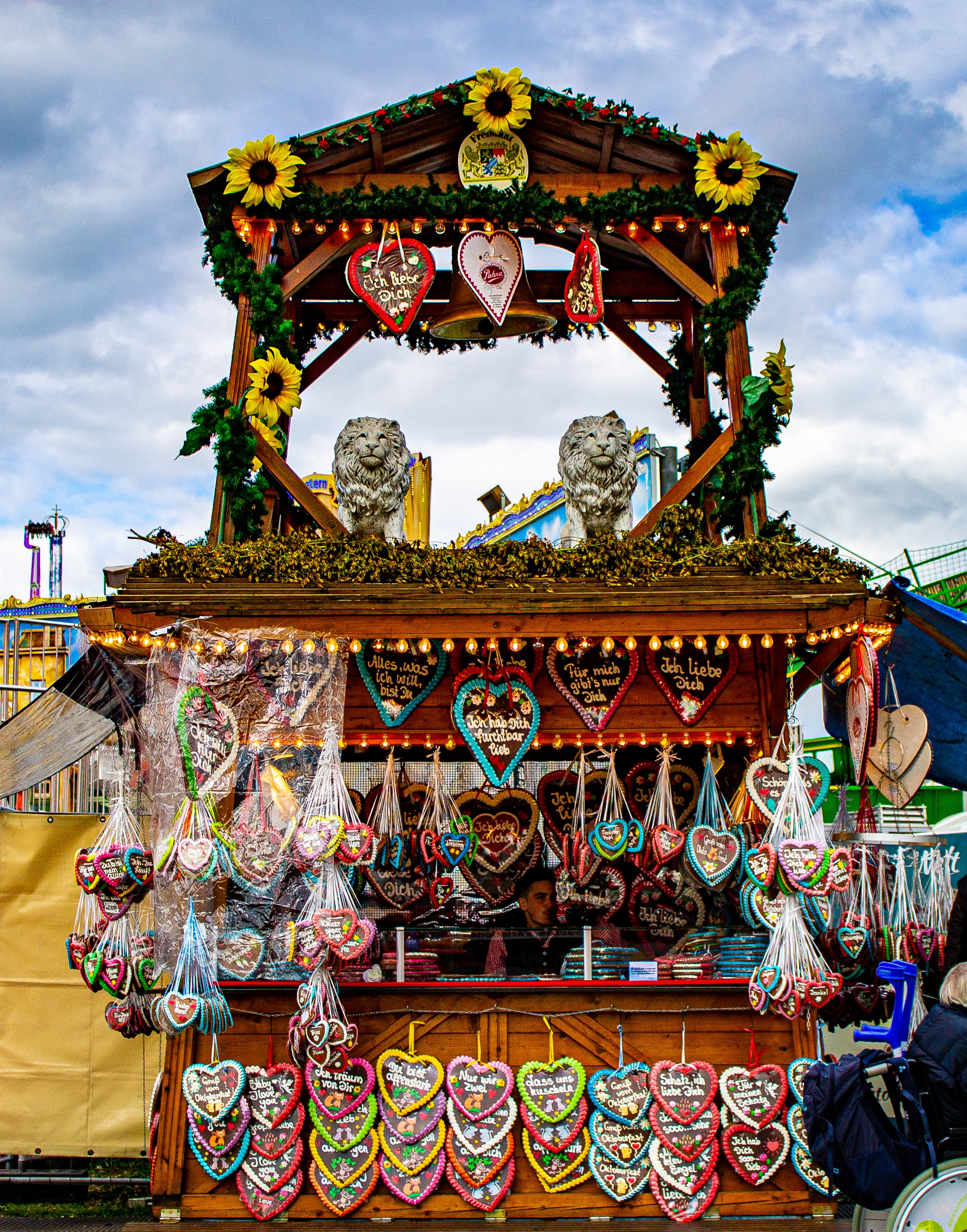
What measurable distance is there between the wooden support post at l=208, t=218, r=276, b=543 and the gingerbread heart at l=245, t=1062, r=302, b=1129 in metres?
3.58

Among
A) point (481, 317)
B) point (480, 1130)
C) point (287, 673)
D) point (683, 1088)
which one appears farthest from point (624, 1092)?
point (481, 317)

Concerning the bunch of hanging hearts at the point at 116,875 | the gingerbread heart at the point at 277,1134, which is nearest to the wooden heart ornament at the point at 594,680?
the bunch of hanging hearts at the point at 116,875

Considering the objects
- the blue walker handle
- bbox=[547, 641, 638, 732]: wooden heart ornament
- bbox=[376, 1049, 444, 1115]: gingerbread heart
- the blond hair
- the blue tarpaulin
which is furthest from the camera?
the blue tarpaulin

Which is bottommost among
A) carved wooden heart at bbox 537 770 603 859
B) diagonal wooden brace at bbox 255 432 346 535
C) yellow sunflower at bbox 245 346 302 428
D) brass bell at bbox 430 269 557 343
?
carved wooden heart at bbox 537 770 603 859

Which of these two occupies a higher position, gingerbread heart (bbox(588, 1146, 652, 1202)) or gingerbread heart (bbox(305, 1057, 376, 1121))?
gingerbread heart (bbox(305, 1057, 376, 1121))

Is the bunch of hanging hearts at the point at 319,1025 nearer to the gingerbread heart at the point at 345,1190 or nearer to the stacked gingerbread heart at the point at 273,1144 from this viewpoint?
the stacked gingerbread heart at the point at 273,1144

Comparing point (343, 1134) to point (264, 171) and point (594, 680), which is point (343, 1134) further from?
point (264, 171)

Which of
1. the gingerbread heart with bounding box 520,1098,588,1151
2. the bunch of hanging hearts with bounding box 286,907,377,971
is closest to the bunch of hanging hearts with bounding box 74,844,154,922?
the bunch of hanging hearts with bounding box 286,907,377,971

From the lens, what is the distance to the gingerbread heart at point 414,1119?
6727 mm

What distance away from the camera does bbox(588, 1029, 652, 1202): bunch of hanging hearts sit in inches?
264

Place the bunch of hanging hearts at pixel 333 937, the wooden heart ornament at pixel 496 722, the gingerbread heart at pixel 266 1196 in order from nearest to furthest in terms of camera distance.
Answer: the bunch of hanging hearts at pixel 333 937 < the gingerbread heart at pixel 266 1196 < the wooden heart ornament at pixel 496 722

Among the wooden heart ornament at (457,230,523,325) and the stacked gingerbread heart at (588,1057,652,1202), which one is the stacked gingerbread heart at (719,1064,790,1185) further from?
the wooden heart ornament at (457,230,523,325)

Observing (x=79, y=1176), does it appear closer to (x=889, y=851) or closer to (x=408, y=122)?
(x=889, y=851)

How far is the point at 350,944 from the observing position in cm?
637
